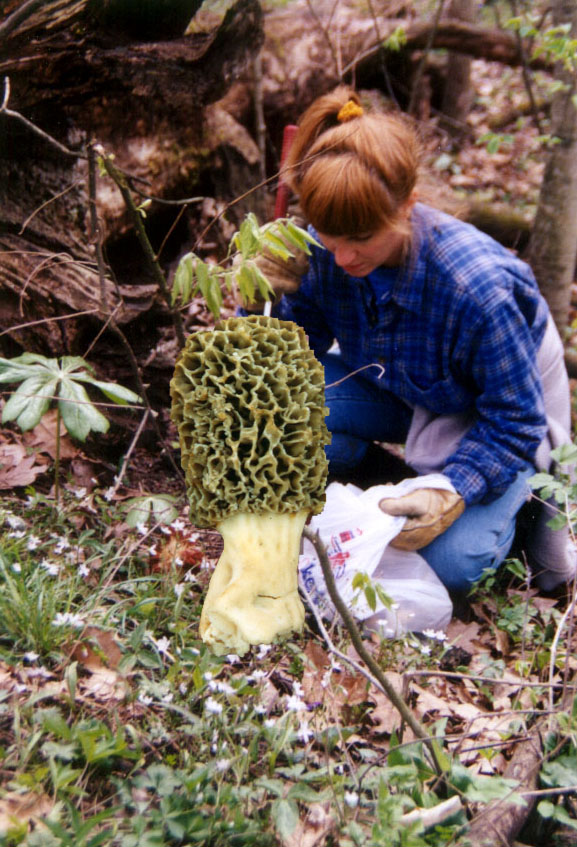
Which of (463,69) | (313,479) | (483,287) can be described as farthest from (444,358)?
(463,69)

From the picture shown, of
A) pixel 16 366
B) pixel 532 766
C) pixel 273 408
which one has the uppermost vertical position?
pixel 273 408

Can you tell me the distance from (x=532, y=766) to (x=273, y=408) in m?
1.05

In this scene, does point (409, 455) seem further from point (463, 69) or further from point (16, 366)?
point (463, 69)

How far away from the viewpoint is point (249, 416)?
1341 mm

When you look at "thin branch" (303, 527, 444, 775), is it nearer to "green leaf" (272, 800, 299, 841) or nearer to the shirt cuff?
Answer: "green leaf" (272, 800, 299, 841)

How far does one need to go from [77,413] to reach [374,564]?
3.80 feet

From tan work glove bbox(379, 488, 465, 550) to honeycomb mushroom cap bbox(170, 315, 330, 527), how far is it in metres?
1.11

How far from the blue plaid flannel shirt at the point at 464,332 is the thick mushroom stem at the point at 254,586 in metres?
1.25

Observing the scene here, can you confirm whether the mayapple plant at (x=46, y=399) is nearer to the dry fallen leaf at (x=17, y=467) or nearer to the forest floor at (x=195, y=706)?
the forest floor at (x=195, y=706)

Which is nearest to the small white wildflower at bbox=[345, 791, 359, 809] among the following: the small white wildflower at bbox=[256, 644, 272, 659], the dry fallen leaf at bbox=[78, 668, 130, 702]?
the small white wildflower at bbox=[256, 644, 272, 659]

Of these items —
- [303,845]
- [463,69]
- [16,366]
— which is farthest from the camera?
[463,69]

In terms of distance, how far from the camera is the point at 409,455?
2.93m

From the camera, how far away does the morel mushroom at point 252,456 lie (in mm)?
1328

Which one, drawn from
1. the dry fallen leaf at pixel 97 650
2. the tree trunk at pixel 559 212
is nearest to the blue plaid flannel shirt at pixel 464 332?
the dry fallen leaf at pixel 97 650
